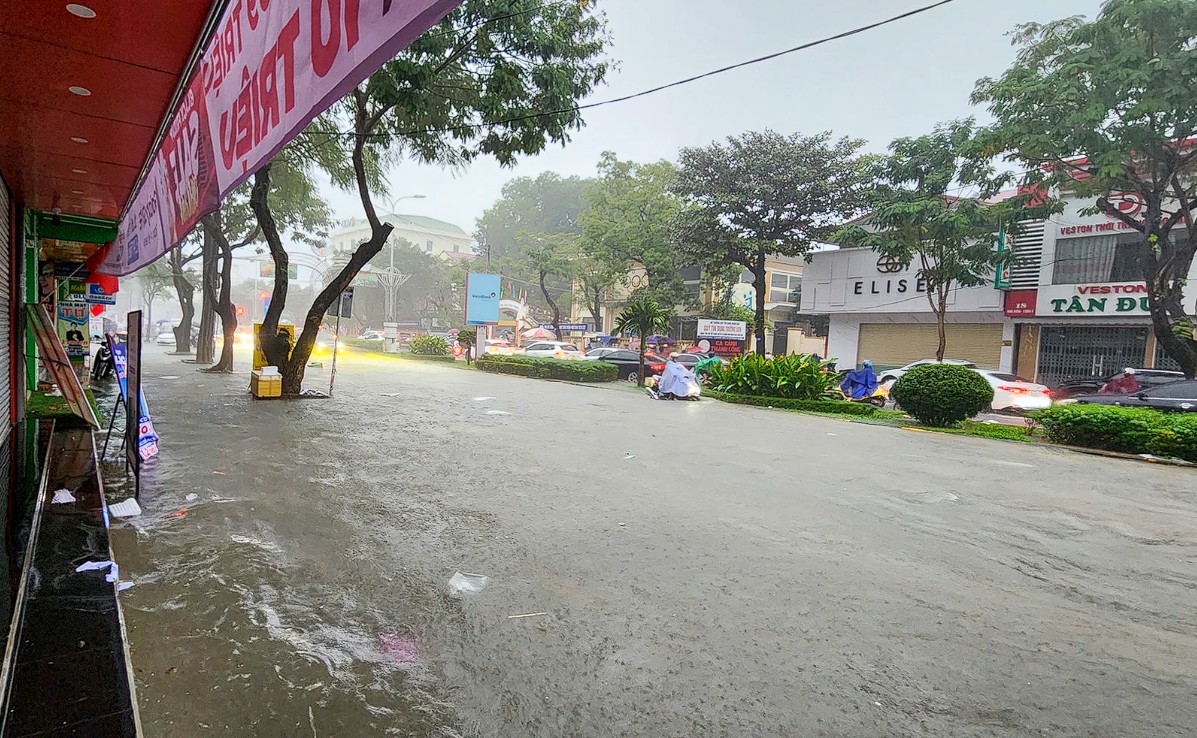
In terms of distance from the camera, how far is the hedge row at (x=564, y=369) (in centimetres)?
2156

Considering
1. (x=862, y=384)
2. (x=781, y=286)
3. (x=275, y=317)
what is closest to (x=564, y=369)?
(x=862, y=384)

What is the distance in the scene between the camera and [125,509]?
469 cm

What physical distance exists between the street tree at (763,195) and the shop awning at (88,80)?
22.7 meters

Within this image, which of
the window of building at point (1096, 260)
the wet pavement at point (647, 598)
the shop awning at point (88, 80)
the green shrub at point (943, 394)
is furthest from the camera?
the window of building at point (1096, 260)

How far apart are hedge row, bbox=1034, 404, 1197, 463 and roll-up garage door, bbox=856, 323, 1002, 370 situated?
542 inches

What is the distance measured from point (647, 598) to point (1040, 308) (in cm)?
2272

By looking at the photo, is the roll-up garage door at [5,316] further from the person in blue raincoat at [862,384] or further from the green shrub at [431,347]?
the green shrub at [431,347]

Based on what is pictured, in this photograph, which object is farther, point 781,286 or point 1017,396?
point 781,286

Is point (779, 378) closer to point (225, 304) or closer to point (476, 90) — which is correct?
point (476, 90)

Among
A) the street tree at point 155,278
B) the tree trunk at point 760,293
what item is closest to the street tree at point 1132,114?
the tree trunk at point 760,293

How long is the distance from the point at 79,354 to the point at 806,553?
13.5 metres

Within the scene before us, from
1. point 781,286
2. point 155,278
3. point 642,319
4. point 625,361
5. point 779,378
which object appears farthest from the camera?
point 781,286

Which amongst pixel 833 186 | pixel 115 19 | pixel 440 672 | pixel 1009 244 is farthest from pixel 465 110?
pixel 1009 244

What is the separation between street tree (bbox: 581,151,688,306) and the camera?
104ft
